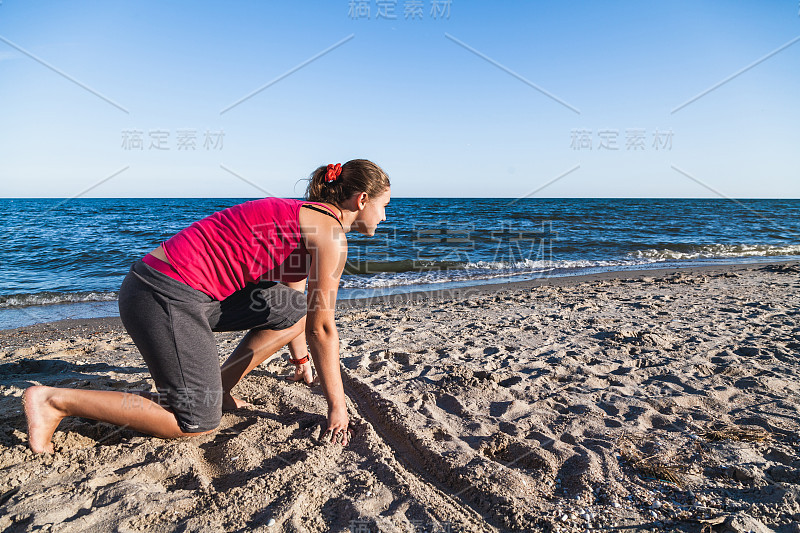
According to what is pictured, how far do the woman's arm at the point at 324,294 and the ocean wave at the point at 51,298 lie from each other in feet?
19.4

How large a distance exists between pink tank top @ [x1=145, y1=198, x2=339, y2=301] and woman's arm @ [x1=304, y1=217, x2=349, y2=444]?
0.10 m

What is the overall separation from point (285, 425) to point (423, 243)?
1041cm

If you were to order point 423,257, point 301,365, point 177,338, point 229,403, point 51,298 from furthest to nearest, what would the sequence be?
point 423,257
point 51,298
point 301,365
point 229,403
point 177,338

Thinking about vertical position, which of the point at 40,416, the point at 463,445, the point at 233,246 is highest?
the point at 233,246

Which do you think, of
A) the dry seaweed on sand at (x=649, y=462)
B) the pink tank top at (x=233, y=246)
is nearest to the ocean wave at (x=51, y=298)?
the pink tank top at (x=233, y=246)

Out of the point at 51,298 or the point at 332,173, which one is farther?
the point at 51,298

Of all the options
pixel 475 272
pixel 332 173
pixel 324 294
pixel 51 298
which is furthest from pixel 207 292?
pixel 475 272

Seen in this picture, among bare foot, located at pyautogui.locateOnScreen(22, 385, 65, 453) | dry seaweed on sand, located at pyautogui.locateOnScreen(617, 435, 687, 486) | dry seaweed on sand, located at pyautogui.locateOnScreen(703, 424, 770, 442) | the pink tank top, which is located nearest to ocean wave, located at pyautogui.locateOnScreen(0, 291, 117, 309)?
bare foot, located at pyautogui.locateOnScreen(22, 385, 65, 453)

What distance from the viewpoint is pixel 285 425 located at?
95.8 inches

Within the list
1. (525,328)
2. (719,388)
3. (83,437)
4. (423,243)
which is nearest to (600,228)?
(423,243)

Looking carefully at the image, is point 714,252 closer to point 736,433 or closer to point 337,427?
point 736,433

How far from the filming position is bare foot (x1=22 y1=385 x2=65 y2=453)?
6.46ft

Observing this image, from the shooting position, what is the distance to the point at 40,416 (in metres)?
2.00

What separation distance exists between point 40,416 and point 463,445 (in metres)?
1.95
